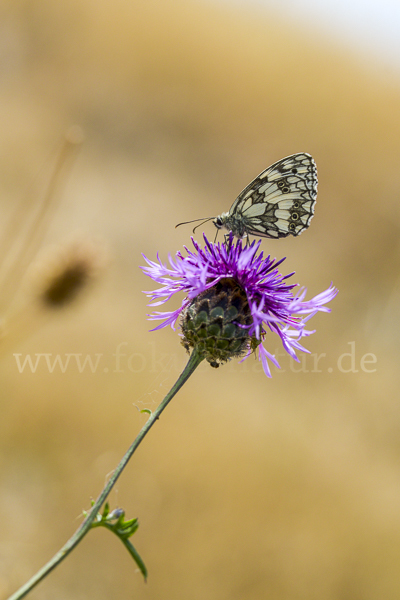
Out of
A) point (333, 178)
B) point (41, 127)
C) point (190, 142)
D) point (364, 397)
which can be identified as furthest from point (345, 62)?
point (364, 397)

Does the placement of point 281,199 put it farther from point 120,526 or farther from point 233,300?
point 120,526

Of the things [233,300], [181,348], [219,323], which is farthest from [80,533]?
[181,348]

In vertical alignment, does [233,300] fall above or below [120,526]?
above

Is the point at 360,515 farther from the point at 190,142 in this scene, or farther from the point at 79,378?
the point at 190,142

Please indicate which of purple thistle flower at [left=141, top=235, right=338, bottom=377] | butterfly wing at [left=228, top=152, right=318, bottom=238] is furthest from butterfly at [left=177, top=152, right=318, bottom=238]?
purple thistle flower at [left=141, top=235, right=338, bottom=377]

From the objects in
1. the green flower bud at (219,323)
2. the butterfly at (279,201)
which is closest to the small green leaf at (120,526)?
the green flower bud at (219,323)

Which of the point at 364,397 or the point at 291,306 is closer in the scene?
the point at 291,306
